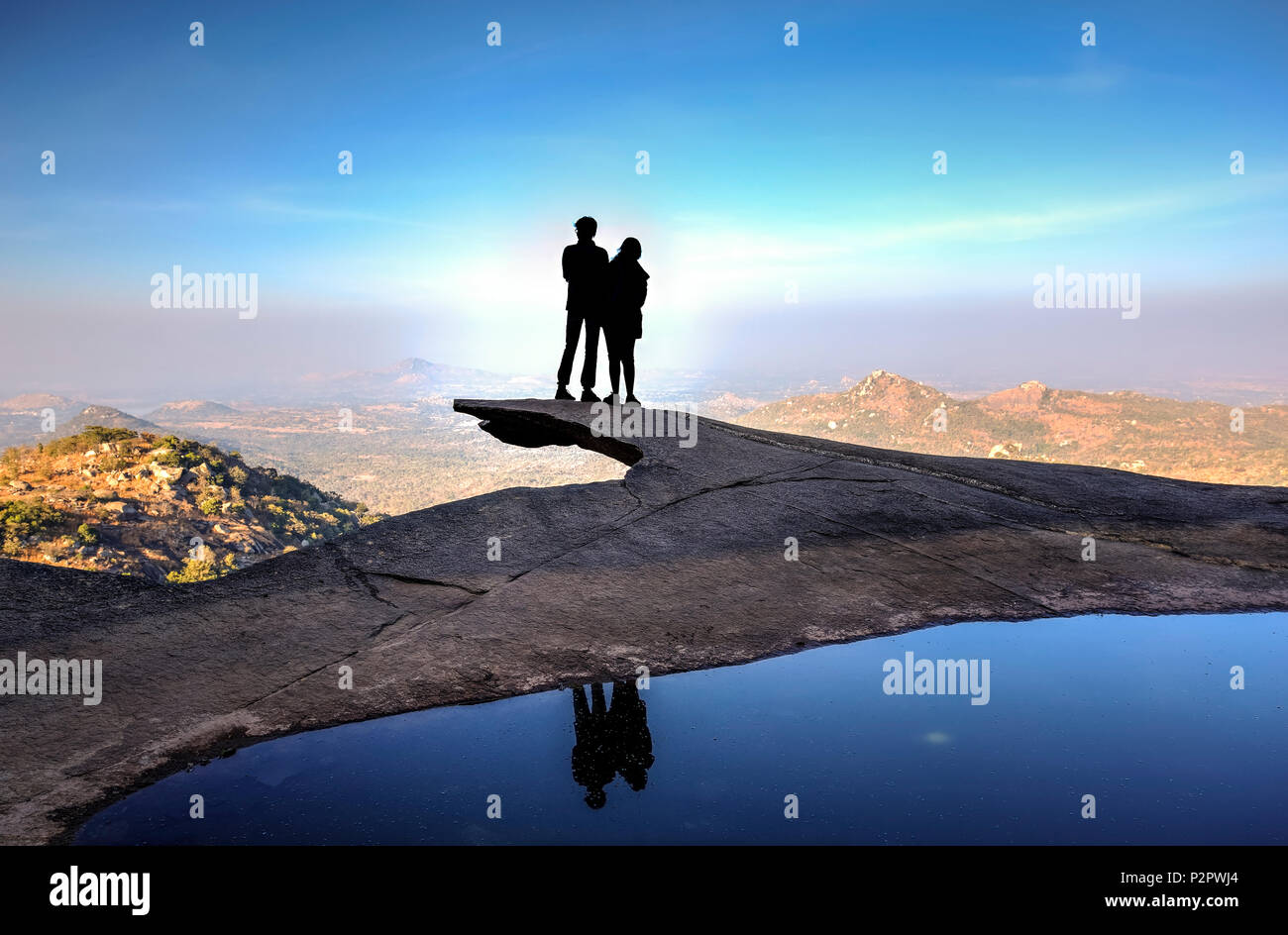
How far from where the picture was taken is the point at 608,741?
3740 mm

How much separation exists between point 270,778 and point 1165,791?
3639 millimetres

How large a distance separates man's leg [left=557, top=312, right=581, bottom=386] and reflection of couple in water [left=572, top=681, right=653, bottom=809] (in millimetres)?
5850

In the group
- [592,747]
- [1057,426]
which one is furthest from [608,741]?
[1057,426]

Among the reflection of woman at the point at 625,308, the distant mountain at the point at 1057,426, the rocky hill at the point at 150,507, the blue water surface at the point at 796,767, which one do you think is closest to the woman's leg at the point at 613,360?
the reflection of woman at the point at 625,308

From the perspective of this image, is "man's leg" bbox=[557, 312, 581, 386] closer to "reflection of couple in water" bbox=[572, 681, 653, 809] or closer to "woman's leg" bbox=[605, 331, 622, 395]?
"woman's leg" bbox=[605, 331, 622, 395]

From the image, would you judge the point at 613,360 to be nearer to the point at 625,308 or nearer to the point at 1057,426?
the point at 625,308

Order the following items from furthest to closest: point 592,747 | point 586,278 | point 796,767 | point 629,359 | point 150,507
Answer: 1. point 150,507
2. point 629,359
3. point 586,278
4. point 592,747
5. point 796,767

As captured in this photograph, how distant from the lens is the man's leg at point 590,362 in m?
9.48

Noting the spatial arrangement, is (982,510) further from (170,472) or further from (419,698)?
(170,472)

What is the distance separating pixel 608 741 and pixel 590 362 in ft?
21.2

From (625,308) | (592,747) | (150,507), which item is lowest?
(150,507)

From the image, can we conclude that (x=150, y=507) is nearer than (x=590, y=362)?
No

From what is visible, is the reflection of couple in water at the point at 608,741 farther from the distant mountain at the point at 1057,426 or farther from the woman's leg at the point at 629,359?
the distant mountain at the point at 1057,426
